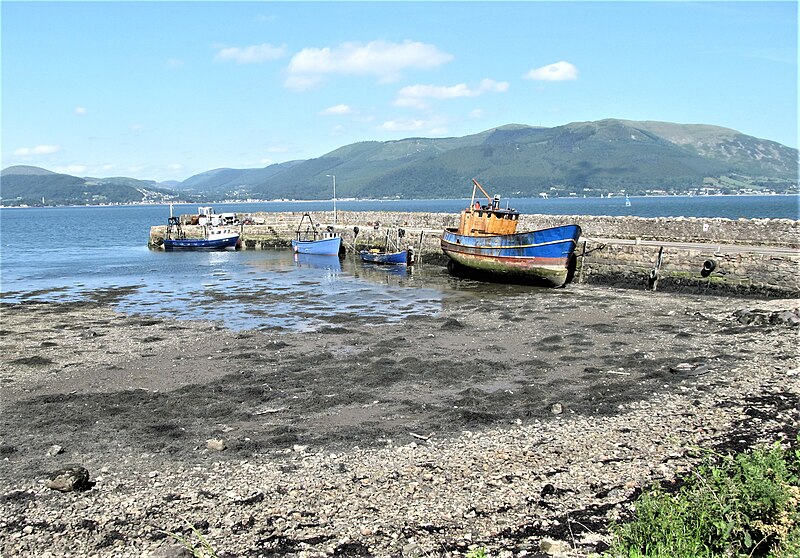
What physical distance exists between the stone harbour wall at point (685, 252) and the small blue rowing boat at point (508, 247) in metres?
2.25

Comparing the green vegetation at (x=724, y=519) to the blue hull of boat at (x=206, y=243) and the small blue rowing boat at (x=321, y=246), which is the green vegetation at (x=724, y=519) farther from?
the blue hull of boat at (x=206, y=243)

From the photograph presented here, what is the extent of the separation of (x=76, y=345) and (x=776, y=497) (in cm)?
1875

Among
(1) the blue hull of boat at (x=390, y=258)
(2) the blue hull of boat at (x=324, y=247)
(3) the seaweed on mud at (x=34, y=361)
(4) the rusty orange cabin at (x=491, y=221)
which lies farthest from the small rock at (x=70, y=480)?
(2) the blue hull of boat at (x=324, y=247)

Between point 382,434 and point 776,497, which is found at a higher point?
point 776,497

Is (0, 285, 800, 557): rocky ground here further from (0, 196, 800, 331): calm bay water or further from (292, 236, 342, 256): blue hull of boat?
(292, 236, 342, 256): blue hull of boat

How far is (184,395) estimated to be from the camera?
48.1ft

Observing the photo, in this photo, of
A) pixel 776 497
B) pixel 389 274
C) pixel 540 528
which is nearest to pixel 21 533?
pixel 540 528

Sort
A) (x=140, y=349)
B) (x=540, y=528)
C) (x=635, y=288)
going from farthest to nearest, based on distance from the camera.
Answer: (x=635, y=288) < (x=140, y=349) < (x=540, y=528)

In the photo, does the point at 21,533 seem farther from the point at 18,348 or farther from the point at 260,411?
the point at 18,348

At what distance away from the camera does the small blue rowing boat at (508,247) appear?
3053 cm

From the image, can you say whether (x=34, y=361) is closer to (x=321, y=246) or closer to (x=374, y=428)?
(x=374, y=428)

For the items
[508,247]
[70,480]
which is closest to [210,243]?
[508,247]

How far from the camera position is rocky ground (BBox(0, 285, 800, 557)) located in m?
8.68

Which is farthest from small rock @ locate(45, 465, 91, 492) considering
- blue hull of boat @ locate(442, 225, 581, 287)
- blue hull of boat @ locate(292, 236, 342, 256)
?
blue hull of boat @ locate(292, 236, 342, 256)
